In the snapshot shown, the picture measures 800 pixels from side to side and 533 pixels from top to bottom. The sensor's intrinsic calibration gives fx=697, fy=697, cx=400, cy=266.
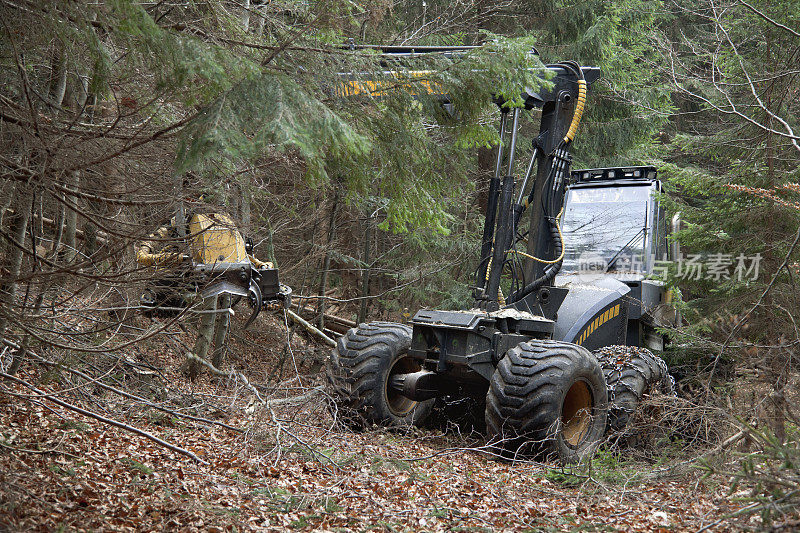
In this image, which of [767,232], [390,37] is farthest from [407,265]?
[767,232]

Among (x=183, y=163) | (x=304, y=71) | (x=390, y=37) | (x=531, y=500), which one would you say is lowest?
(x=531, y=500)

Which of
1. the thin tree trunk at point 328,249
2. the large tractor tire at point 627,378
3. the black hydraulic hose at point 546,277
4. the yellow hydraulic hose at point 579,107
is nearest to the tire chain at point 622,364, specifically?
the large tractor tire at point 627,378

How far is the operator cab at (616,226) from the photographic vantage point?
917 cm

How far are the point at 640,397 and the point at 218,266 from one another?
495 centimetres

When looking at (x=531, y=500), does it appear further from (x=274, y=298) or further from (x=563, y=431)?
(x=274, y=298)

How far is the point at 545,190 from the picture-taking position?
25.1 feet

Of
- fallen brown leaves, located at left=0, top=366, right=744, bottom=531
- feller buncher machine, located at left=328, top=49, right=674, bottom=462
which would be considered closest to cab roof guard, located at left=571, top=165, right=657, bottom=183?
feller buncher machine, located at left=328, top=49, right=674, bottom=462

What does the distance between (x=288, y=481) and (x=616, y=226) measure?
5.77 meters

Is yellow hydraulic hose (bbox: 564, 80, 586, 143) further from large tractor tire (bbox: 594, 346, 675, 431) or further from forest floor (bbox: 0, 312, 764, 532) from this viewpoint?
forest floor (bbox: 0, 312, 764, 532)

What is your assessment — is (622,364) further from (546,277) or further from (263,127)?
(263,127)

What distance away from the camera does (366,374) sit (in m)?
7.41

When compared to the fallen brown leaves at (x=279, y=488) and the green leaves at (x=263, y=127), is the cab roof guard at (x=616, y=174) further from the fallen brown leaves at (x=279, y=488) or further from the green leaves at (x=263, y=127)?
the green leaves at (x=263, y=127)

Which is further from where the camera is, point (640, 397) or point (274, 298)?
point (274, 298)

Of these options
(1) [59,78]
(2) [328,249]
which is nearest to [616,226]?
(2) [328,249]
